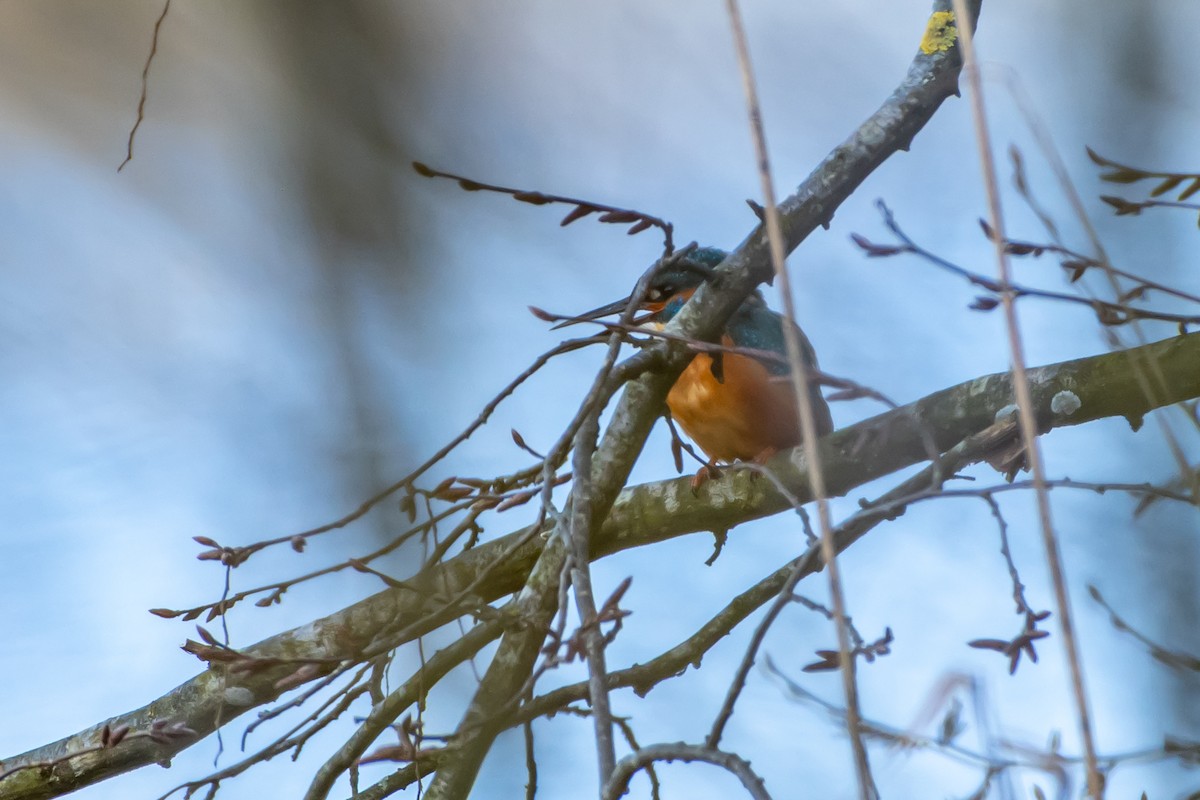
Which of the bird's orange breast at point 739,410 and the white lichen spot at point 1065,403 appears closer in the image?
the white lichen spot at point 1065,403

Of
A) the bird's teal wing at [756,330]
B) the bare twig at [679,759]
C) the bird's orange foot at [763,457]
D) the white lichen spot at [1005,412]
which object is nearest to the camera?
the bare twig at [679,759]

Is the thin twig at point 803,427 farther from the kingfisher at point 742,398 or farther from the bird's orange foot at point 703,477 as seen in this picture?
the kingfisher at point 742,398

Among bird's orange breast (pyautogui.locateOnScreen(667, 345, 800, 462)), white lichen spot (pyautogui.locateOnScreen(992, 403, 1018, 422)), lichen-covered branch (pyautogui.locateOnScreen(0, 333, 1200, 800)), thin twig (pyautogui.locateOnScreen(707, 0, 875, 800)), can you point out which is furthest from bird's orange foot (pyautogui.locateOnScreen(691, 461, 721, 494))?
thin twig (pyautogui.locateOnScreen(707, 0, 875, 800))

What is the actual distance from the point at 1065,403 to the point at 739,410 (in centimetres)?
107

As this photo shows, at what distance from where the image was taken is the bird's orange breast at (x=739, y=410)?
2832 mm

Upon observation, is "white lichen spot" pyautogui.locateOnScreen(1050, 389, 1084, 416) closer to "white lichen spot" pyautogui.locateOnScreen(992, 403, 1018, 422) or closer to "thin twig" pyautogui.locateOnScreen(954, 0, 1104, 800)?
"white lichen spot" pyautogui.locateOnScreen(992, 403, 1018, 422)

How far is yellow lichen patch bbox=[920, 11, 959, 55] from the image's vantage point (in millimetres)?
2031

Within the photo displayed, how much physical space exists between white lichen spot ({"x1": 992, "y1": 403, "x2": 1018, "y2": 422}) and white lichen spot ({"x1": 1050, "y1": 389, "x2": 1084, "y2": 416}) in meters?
0.08

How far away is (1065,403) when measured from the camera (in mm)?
1856

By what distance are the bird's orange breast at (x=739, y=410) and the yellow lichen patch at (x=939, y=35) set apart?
960 mm

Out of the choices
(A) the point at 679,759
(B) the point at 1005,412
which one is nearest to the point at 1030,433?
(A) the point at 679,759

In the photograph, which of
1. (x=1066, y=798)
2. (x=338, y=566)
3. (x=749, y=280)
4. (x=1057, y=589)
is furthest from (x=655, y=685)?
(x=1057, y=589)

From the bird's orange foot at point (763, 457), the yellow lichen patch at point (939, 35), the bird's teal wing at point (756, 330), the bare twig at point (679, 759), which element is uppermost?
the yellow lichen patch at point (939, 35)

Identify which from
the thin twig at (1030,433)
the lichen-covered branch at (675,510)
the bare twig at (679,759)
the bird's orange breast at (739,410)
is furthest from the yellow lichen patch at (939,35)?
the bare twig at (679,759)
